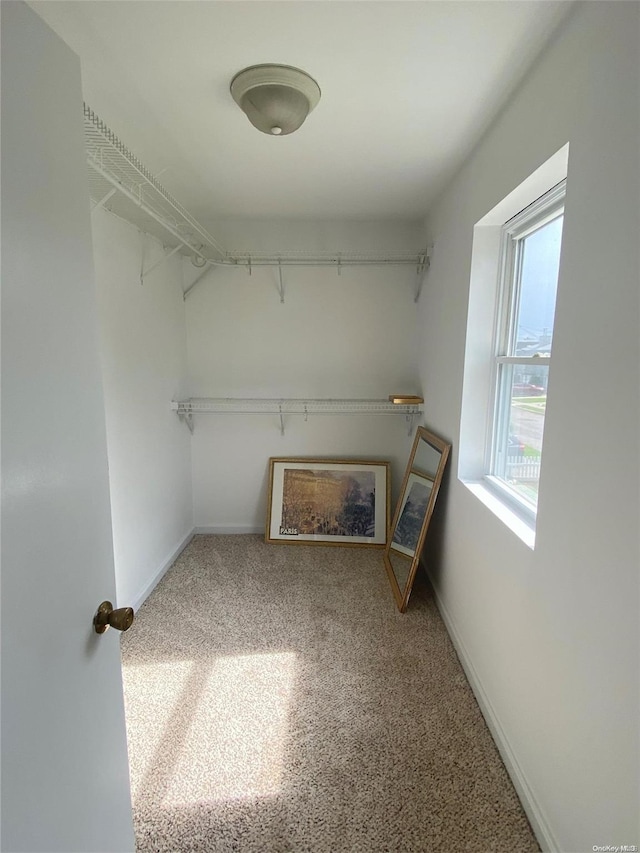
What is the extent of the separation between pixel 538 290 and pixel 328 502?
2.06 m

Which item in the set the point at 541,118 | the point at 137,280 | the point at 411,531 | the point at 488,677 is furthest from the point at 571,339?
the point at 137,280

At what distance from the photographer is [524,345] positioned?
68.9 inches

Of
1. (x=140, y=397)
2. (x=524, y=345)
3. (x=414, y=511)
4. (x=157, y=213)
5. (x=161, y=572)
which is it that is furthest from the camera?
(x=161, y=572)

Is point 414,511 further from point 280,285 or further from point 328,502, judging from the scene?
point 280,285

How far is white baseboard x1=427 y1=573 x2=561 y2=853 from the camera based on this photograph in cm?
122

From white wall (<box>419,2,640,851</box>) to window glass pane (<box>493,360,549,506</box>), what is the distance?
0.98ft

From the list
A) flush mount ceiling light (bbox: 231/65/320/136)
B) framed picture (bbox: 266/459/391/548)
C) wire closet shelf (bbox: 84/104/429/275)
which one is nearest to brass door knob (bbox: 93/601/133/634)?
wire closet shelf (bbox: 84/104/429/275)

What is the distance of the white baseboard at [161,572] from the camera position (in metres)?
2.43

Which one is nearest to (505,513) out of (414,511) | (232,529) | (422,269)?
(414,511)

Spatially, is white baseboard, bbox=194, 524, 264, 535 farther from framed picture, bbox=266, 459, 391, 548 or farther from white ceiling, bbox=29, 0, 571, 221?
white ceiling, bbox=29, 0, 571, 221

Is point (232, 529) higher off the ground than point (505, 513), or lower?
lower

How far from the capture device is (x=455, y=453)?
2.20 meters

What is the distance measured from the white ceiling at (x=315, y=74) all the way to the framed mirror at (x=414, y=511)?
1.45 m

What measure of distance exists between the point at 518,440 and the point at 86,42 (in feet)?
6.47
